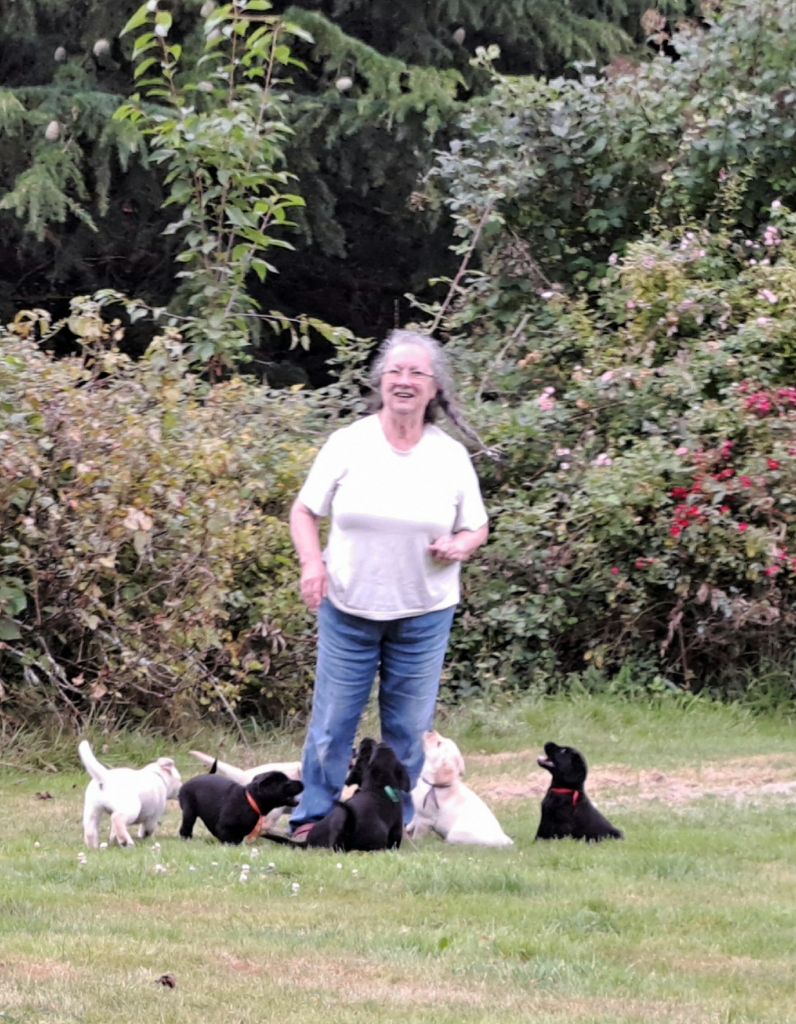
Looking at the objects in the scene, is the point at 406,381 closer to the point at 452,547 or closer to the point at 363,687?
the point at 452,547

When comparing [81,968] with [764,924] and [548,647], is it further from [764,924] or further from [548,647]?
Result: [548,647]

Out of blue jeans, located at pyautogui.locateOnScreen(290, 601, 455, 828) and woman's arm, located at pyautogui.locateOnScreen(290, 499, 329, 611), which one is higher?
woman's arm, located at pyautogui.locateOnScreen(290, 499, 329, 611)

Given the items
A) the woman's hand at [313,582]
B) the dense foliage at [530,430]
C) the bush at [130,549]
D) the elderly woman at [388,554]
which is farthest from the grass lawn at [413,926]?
the dense foliage at [530,430]

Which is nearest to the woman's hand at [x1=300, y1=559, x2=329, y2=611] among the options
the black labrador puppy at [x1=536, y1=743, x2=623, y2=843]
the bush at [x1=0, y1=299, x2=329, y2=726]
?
the black labrador puppy at [x1=536, y1=743, x2=623, y2=843]

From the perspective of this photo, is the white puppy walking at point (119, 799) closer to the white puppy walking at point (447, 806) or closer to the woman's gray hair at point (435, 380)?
the white puppy walking at point (447, 806)

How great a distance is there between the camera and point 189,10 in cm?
1772

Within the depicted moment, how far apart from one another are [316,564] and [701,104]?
9.06 meters

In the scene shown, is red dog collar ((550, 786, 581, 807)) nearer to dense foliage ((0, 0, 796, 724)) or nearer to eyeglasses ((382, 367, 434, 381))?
eyeglasses ((382, 367, 434, 381))

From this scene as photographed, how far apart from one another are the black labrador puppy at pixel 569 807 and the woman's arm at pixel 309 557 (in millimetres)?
1193

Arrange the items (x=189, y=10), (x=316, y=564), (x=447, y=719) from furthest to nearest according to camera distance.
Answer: (x=189, y=10), (x=447, y=719), (x=316, y=564)

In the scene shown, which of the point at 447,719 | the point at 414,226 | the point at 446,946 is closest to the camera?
the point at 446,946

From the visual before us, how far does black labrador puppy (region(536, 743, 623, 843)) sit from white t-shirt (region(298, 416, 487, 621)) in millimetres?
836

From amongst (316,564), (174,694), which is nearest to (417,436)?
(316,564)

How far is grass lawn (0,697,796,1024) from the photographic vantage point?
4.61m
